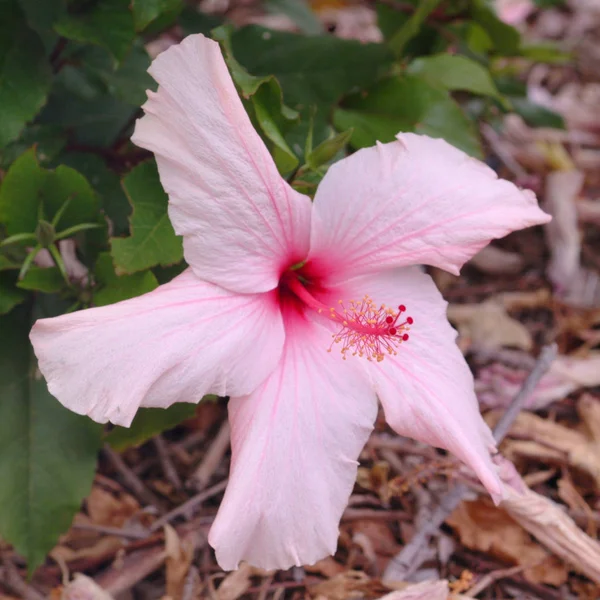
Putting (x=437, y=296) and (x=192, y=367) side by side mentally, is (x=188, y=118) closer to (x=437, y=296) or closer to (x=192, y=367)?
(x=192, y=367)

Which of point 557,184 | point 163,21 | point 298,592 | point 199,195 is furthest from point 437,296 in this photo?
point 557,184

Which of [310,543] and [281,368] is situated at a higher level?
[281,368]

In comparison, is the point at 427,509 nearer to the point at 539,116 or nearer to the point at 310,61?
the point at 310,61

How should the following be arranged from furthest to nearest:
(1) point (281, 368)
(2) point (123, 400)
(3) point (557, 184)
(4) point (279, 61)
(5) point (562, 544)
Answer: (3) point (557, 184)
(4) point (279, 61)
(5) point (562, 544)
(1) point (281, 368)
(2) point (123, 400)

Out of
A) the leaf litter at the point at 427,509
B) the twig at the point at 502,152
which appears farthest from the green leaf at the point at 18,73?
the twig at the point at 502,152

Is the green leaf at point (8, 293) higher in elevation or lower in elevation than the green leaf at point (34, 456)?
higher

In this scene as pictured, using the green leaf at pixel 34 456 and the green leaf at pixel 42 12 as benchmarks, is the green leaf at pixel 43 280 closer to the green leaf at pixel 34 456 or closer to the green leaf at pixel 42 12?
the green leaf at pixel 34 456

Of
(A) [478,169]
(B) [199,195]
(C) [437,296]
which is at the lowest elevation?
(C) [437,296]
